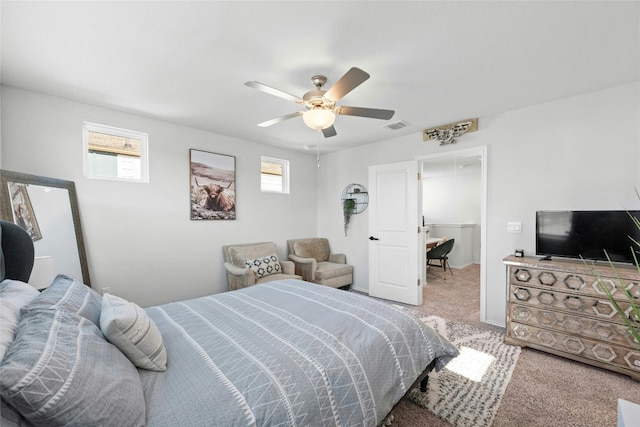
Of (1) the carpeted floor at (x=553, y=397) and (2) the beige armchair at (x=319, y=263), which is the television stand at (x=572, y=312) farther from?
(2) the beige armchair at (x=319, y=263)

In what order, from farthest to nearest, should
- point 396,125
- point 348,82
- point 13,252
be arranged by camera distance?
1. point 396,125
2. point 348,82
3. point 13,252

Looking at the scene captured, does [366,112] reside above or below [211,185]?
above

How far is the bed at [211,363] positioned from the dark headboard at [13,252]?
7.2 inches

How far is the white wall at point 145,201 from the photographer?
8.55 ft

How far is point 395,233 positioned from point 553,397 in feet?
8.11

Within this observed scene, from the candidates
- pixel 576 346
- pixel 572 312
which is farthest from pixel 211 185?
pixel 576 346

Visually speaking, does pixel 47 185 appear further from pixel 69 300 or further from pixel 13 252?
pixel 69 300

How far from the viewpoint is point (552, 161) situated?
113 inches

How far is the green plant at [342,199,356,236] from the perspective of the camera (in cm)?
475

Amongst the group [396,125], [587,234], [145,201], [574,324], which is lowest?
[574,324]

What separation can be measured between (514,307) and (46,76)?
480 centimetres

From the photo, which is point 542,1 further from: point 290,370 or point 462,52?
point 290,370

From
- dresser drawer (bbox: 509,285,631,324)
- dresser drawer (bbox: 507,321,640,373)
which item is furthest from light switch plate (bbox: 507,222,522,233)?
dresser drawer (bbox: 507,321,640,373)

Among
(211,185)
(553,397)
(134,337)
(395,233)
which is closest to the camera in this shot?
(134,337)
